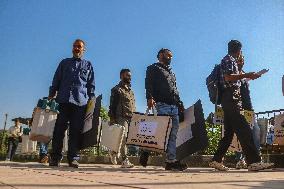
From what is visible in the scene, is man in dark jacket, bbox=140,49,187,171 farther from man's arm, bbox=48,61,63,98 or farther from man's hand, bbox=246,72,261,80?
man's arm, bbox=48,61,63,98

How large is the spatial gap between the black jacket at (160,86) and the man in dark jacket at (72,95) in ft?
3.01

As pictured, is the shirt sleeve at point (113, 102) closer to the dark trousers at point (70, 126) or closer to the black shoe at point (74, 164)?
the dark trousers at point (70, 126)

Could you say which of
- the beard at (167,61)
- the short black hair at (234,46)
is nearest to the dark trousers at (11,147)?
the beard at (167,61)

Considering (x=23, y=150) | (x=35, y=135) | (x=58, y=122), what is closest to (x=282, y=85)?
(x=58, y=122)

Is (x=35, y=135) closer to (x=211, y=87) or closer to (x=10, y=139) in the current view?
(x=211, y=87)

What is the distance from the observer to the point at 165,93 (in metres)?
5.44

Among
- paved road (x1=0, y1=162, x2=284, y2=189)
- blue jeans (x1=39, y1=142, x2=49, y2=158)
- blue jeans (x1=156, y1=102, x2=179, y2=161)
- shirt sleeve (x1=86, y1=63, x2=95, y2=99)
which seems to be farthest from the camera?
blue jeans (x1=39, y1=142, x2=49, y2=158)

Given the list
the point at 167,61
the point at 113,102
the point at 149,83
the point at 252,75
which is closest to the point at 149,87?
the point at 149,83

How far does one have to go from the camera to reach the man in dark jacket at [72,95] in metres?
5.43

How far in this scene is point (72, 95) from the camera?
5430 mm

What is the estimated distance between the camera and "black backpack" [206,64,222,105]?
5404mm

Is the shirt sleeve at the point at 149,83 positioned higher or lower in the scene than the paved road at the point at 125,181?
higher

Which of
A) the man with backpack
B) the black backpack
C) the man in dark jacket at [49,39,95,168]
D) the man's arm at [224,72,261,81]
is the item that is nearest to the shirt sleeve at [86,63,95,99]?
the man in dark jacket at [49,39,95,168]

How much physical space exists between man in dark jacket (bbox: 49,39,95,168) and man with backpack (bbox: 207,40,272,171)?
199 cm
